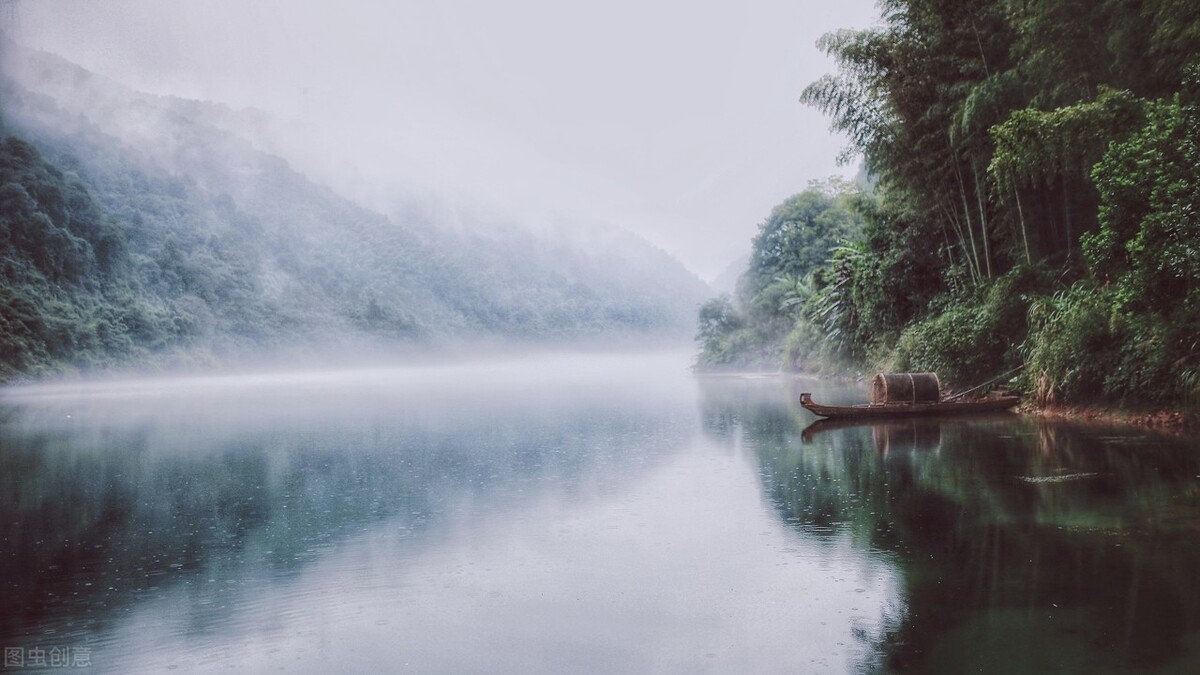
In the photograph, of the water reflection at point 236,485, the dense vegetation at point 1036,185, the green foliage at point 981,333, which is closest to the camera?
the water reflection at point 236,485

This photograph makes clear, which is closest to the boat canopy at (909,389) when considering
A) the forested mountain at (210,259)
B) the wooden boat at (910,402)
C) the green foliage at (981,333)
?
the wooden boat at (910,402)

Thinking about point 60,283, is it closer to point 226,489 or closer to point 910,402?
point 226,489

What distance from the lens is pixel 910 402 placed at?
1427 cm

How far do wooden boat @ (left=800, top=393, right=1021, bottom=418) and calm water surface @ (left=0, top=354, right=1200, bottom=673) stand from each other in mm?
2068

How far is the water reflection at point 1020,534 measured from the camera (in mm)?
3889

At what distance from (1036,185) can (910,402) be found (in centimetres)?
419

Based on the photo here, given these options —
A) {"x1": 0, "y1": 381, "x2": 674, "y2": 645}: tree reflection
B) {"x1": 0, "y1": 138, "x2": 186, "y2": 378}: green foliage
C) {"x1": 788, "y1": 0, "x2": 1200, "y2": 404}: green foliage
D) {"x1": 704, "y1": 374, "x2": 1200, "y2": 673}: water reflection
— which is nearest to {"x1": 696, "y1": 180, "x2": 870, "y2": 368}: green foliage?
{"x1": 788, "y1": 0, "x2": 1200, "y2": 404}: green foliage

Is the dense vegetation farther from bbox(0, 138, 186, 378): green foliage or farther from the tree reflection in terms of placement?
bbox(0, 138, 186, 378): green foliage

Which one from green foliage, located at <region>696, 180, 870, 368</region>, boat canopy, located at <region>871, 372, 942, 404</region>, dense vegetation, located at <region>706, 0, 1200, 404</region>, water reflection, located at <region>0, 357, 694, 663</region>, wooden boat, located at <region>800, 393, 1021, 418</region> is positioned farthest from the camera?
green foliage, located at <region>696, 180, 870, 368</region>

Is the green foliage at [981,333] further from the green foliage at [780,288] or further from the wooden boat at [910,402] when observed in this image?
the green foliage at [780,288]

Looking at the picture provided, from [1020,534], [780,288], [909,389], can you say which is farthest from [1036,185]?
[780,288]

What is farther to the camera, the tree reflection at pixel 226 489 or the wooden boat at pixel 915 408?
the wooden boat at pixel 915 408

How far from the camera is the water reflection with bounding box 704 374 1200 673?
12.8ft

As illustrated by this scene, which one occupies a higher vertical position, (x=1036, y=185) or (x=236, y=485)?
(x=1036, y=185)
